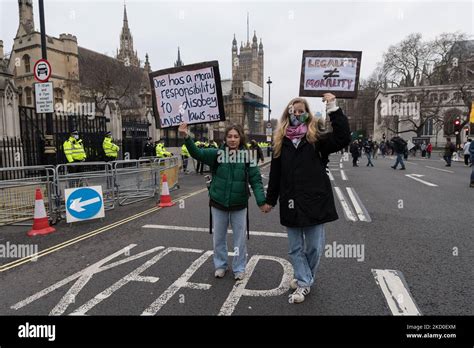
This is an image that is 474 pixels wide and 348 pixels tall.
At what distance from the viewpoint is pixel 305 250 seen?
11.3 feet

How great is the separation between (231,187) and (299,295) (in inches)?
55.4

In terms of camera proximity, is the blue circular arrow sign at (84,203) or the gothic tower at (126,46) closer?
the blue circular arrow sign at (84,203)

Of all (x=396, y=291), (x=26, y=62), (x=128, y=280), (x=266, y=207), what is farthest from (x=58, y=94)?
(x=396, y=291)

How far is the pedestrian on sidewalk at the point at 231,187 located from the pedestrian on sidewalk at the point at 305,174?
1.87 feet

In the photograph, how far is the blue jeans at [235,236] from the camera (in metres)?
3.88

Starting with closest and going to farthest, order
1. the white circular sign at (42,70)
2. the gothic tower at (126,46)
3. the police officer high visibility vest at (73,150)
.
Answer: the white circular sign at (42,70) → the police officer high visibility vest at (73,150) → the gothic tower at (126,46)

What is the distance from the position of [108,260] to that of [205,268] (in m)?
1.46

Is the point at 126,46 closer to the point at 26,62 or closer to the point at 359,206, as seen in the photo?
the point at 26,62

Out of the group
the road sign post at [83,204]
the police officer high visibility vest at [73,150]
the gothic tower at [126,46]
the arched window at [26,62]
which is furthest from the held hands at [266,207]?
the gothic tower at [126,46]

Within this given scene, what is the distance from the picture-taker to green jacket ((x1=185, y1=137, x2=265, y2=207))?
381 centimetres

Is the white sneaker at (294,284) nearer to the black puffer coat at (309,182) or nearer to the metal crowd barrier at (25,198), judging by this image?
the black puffer coat at (309,182)

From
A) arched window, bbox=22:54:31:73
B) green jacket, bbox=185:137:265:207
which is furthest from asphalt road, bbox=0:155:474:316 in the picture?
arched window, bbox=22:54:31:73
